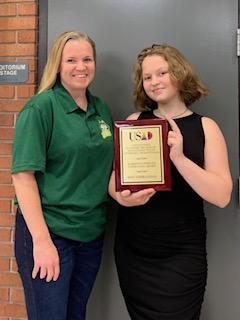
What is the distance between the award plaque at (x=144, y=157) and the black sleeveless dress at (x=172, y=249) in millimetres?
96

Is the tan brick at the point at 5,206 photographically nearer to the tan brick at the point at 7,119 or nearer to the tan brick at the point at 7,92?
the tan brick at the point at 7,119

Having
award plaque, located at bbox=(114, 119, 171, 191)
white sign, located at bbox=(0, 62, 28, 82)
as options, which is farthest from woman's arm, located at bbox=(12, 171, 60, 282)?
white sign, located at bbox=(0, 62, 28, 82)

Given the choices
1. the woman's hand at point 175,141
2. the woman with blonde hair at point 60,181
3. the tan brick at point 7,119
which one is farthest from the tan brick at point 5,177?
the woman's hand at point 175,141

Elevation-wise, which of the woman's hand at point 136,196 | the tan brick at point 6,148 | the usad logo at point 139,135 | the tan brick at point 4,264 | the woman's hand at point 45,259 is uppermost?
the usad logo at point 139,135

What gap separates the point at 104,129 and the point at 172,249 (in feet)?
1.81

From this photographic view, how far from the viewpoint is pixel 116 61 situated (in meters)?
1.80

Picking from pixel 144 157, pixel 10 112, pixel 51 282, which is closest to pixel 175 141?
pixel 144 157

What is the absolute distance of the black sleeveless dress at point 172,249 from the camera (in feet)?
4.53

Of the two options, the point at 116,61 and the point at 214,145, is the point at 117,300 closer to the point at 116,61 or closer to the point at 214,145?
the point at 214,145

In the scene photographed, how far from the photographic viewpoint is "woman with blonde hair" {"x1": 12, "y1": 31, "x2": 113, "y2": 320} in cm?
130

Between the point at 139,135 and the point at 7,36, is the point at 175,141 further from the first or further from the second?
the point at 7,36

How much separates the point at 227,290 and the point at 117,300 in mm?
539

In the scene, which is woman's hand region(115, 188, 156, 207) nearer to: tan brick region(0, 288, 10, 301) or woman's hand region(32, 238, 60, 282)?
woman's hand region(32, 238, 60, 282)

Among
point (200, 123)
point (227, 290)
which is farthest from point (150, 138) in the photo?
point (227, 290)
